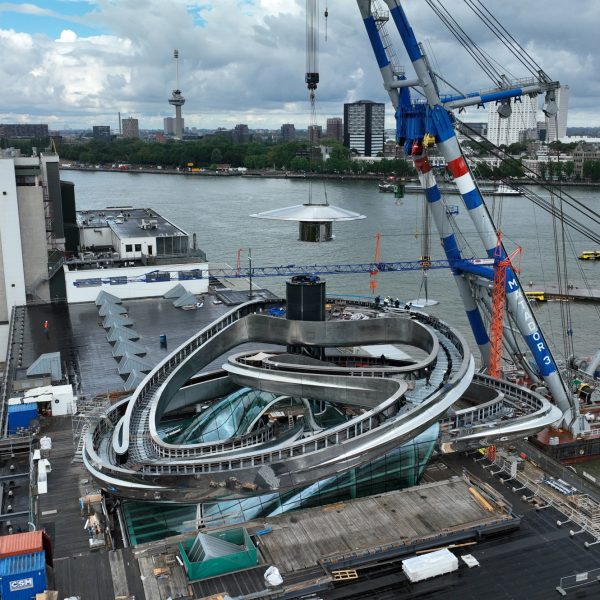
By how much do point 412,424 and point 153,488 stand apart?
19.6 feet

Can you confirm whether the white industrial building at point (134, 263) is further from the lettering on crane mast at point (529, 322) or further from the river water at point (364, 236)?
the lettering on crane mast at point (529, 322)

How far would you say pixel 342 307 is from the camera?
2778cm

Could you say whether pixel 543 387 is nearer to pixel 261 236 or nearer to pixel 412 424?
pixel 412 424

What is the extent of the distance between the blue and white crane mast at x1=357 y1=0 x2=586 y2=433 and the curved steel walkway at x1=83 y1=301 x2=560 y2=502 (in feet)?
11.5

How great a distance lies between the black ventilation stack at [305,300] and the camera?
2267 centimetres

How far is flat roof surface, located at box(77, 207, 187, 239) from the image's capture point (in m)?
43.7

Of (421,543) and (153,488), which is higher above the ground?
(153,488)

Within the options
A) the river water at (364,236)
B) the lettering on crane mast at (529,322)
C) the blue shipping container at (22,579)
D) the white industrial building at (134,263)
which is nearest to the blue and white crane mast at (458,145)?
the lettering on crane mast at (529,322)

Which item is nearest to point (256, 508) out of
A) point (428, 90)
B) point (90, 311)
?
point (428, 90)

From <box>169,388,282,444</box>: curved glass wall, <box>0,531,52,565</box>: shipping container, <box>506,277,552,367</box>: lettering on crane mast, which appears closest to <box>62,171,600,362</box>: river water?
<box>506,277,552,367</box>: lettering on crane mast

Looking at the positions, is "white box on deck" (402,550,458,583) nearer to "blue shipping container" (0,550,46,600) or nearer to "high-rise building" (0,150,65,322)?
"blue shipping container" (0,550,46,600)

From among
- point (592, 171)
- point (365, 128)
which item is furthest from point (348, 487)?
point (365, 128)

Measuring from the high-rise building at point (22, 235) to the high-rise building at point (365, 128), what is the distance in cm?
15911

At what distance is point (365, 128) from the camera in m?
194
